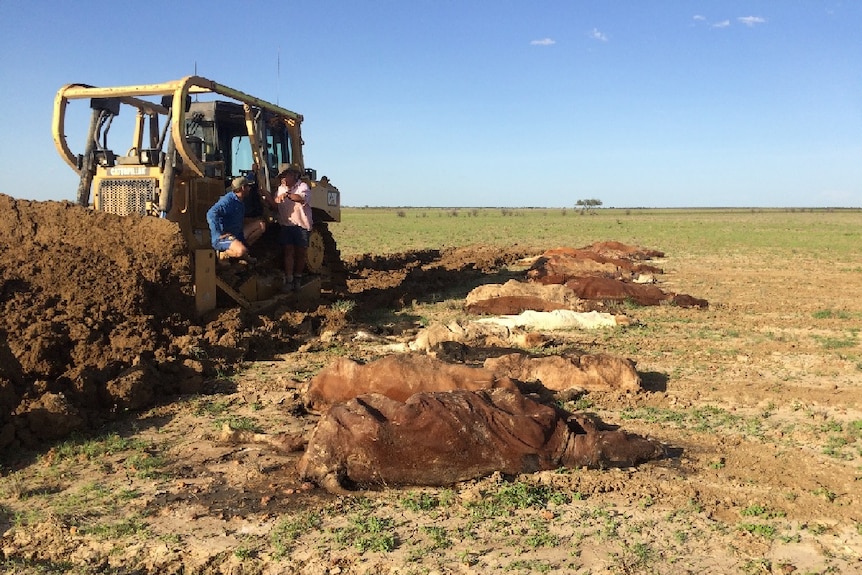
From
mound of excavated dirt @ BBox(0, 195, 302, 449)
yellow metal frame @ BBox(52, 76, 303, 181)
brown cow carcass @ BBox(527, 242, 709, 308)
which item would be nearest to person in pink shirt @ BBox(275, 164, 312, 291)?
yellow metal frame @ BBox(52, 76, 303, 181)

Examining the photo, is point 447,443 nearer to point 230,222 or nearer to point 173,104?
point 230,222

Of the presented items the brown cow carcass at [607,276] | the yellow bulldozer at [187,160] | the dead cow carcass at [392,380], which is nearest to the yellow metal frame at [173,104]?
the yellow bulldozer at [187,160]

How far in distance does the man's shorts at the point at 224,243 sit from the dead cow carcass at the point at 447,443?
476cm

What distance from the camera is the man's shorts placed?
8672 millimetres

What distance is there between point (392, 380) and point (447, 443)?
4.36 ft

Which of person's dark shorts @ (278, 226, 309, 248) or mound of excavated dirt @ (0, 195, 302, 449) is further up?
person's dark shorts @ (278, 226, 309, 248)

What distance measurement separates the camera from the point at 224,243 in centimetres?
870

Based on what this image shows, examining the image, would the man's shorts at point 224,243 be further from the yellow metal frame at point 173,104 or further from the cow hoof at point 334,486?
the cow hoof at point 334,486

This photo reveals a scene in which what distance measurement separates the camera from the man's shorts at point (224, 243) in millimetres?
8672

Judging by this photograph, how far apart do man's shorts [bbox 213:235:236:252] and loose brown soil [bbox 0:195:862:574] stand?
94 centimetres

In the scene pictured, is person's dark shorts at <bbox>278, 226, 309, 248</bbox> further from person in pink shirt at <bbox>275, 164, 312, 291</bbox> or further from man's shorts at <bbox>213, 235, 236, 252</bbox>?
man's shorts at <bbox>213, 235, 236, 252</bbox>

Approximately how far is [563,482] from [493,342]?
381 centimetres

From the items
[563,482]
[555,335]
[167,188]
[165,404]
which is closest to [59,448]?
[165,404]

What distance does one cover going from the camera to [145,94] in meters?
8.53
